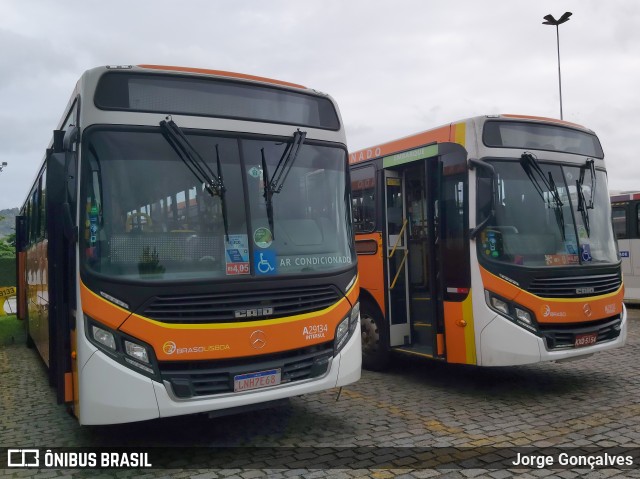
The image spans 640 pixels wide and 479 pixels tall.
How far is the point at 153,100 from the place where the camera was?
5.24 metres

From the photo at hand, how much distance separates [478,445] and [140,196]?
358cm

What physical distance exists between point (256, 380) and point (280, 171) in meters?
1.85

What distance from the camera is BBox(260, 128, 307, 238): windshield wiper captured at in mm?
5480

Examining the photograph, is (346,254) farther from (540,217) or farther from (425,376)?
(425,376)

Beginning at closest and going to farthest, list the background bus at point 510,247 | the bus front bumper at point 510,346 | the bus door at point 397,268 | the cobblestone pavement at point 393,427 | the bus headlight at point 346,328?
the cobblestone pavement at point 393,427 → the bus headlight at point 346,328 → the bus front bumper at point 510,346 → the background bus at point 510,247 → the bus door at point 397,268

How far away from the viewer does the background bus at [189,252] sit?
480 cm

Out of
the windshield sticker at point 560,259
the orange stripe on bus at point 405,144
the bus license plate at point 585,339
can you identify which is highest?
the orange stripe on bus at point 405,144

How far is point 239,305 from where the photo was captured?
5129 mm

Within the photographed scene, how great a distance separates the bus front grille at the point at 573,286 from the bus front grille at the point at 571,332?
0.35 metres

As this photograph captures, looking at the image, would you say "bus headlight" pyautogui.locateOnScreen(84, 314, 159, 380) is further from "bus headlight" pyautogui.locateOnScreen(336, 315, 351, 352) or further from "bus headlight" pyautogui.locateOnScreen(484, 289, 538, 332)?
"bus headlight" pyautogui.locateOnScreen(484, 289, 538, 332)

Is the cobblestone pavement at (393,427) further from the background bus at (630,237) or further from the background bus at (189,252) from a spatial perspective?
the background bus at (630,237)

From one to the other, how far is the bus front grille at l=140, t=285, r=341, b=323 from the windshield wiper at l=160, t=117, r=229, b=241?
55cm

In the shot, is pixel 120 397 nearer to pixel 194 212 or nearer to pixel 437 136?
pixel 194 212

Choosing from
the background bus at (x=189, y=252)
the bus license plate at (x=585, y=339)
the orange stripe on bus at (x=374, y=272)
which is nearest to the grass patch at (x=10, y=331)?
the orange stripe on bus at (x=374, y=272)
